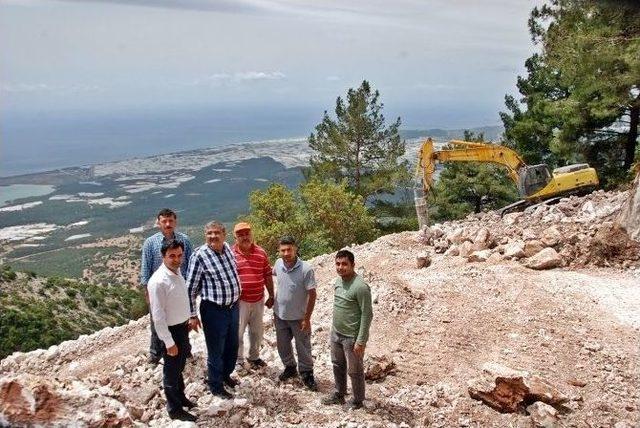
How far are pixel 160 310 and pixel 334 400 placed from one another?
197cm

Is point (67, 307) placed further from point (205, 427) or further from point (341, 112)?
point (205, 427)

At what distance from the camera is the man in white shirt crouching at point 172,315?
452 cm

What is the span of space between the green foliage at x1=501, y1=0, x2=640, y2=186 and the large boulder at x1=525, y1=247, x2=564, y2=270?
4061 millimetres

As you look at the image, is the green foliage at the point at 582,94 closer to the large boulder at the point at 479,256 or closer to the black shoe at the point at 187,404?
the large boulder at the point at 479,256

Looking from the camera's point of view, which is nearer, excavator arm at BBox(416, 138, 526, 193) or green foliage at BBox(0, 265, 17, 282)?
excavator arm at BBox(416, 138, 526, 193)

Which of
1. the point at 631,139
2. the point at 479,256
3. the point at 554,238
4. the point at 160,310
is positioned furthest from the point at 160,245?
the point at 631,139

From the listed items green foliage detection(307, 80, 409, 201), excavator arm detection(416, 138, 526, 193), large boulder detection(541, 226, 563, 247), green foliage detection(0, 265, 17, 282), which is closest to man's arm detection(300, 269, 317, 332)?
large boulder detection(541, 226, 563, 247)

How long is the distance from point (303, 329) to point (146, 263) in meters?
1.82

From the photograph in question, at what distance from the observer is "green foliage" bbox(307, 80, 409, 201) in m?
26.4

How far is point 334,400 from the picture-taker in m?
5.37

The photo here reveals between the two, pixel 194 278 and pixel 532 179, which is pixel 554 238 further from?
pixel 194 278

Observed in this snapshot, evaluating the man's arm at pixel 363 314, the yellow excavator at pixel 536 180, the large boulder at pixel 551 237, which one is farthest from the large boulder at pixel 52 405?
the yellow excavator at pixel 536 180

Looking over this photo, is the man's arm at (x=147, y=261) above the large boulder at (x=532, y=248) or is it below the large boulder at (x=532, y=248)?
above

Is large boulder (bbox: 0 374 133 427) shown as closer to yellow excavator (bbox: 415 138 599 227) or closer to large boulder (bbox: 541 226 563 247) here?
large boulder (bbox: 541 226 563 247)
